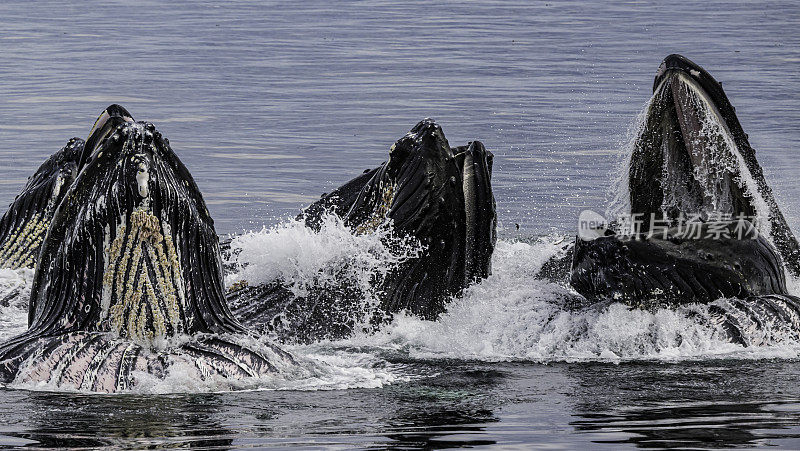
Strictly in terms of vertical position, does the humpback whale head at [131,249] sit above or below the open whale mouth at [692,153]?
A: below

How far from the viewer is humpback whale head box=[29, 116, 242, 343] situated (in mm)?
8602

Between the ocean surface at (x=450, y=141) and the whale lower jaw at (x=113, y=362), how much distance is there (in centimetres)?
12

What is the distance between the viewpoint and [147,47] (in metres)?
34.1

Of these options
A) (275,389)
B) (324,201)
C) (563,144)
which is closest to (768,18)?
(563,144)

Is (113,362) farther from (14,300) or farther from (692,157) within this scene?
(692,157)

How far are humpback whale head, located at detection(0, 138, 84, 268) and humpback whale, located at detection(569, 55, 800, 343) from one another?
401 centimetres

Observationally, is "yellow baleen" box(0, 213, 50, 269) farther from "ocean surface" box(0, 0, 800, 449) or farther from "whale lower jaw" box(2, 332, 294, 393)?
"whale lower jaw" box(2, 332, 294, 393)

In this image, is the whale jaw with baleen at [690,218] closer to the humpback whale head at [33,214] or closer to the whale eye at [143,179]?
the whale eye at [143,179]

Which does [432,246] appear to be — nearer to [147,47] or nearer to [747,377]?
[747,377]

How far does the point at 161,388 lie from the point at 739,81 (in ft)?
68.5

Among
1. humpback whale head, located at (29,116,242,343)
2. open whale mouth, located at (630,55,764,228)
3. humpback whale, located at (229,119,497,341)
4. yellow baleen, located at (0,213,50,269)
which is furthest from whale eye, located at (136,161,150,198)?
open whale mouth, located at (630,55,764,228)

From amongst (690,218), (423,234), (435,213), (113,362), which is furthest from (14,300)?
(690,218)

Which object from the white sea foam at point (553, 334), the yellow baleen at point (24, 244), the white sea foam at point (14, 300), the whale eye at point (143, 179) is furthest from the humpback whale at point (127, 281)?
the yellow baleen at point (24, 244)

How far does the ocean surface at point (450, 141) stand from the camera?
8.26m
